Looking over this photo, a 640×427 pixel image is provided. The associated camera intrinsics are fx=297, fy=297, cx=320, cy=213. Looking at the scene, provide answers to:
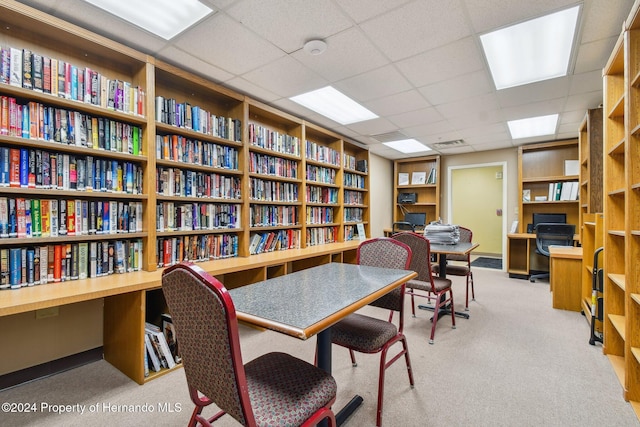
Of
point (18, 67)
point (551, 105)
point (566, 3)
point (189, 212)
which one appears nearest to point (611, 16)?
point (566, 3)

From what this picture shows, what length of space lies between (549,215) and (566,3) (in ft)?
13.6

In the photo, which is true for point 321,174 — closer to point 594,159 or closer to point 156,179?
point 156,179

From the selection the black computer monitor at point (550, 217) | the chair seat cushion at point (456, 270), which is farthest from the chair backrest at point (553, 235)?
the chair seat cushion at point (456, 270)

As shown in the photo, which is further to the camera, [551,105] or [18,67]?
[551,105]

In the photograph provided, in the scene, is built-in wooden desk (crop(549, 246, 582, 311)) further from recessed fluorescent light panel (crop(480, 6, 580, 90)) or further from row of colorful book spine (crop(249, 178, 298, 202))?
row of colorful book spine (crop(249, 178, 298, 202))

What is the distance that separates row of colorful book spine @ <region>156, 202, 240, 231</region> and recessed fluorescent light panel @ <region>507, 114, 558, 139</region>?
3.82 m

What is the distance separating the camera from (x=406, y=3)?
179cm

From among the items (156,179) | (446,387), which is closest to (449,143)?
(446,387)

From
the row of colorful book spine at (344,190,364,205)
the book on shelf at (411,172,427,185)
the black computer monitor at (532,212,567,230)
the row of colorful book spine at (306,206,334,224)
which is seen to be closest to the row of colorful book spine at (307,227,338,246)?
the row of colorful book spine at (306,206,334,224)

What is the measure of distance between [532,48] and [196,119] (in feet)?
9.21

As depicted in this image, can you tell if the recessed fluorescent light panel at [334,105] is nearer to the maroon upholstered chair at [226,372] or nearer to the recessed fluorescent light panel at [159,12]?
the recessed fluorescent light panel at [159,12]

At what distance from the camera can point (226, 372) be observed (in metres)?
0.83

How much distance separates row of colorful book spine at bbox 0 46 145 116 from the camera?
177cm

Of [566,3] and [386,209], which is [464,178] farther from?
[566,3]
